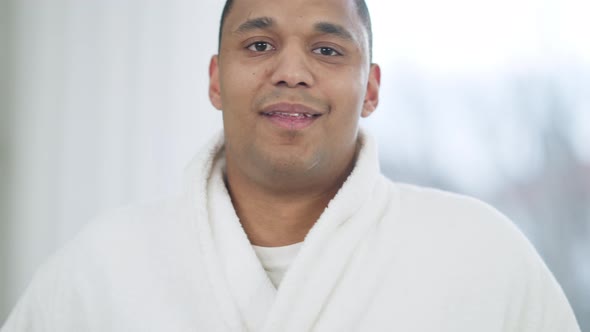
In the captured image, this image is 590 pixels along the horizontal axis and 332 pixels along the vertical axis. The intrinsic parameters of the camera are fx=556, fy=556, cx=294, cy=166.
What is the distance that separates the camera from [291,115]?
0.99m

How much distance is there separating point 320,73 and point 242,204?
12.2 inches

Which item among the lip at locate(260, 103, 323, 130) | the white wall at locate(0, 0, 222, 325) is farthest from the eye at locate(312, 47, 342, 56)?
the white wall at locate(0, 0, 222, 325)

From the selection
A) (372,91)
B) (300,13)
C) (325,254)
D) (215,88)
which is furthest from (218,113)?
(325,254)

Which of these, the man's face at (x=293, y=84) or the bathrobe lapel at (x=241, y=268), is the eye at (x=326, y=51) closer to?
the man's face at (x=293, y=84)

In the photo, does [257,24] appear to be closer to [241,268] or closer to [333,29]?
[333,29]

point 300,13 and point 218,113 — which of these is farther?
point 218,113

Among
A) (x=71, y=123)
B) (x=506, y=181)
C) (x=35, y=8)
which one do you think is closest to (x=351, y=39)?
(x=506, y=181)

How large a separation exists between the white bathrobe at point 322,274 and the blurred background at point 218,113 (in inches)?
22.3

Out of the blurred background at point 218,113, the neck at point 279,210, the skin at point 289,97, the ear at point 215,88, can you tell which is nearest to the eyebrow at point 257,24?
the skin at point 289,97

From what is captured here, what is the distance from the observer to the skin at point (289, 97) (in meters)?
0.99

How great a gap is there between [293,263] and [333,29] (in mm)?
431

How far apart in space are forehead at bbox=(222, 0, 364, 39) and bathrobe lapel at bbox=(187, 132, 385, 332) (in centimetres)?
27

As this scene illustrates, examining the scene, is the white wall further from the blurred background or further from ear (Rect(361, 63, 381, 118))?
ear (Rect(361, 63, 381, 118))

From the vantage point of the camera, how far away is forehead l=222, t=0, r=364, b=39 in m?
1.01
